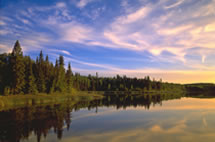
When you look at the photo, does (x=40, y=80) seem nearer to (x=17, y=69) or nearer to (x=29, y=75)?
(x=29, y=75)

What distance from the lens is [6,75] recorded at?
57.4 m

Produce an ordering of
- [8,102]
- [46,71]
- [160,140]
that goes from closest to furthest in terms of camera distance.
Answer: [160,140]
[8,102]
[46,71]

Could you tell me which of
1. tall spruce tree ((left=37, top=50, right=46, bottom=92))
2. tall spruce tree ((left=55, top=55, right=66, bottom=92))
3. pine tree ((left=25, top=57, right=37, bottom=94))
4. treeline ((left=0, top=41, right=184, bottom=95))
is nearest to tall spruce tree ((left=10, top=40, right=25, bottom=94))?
treeline ((left=0, top=41, right=184, bottom=95))

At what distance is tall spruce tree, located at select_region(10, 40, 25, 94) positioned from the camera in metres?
53.9

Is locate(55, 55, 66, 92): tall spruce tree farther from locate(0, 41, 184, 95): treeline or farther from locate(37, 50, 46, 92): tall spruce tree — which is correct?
locate(37, 50, 46, 92): tall spruce tree

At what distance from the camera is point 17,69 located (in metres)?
54.8

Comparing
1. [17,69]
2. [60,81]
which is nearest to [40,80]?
[60,81]

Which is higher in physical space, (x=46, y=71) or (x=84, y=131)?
(x=46, y=71)

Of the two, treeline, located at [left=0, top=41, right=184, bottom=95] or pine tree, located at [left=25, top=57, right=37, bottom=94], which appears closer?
treeline, located at [left=0, top=41, right=184, bottom=95]

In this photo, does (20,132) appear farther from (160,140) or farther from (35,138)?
(160,140)

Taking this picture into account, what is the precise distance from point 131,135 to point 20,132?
1260cm

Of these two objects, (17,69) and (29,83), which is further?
(29,83)

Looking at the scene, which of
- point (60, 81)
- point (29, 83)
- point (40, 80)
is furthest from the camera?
point (60, 81)

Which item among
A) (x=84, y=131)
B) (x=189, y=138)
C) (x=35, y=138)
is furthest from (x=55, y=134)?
(x=189, y=138)
